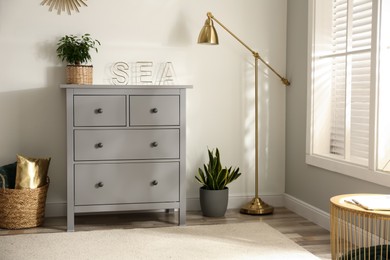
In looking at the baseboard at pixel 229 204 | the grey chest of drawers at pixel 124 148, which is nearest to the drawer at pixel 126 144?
the grey chest of drawers at pixel 124 148

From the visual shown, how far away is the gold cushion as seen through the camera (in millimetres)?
3768

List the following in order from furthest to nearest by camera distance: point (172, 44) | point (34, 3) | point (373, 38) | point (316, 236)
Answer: point (172, 44), point (34, 3), point (316, 236), point (373, 38)

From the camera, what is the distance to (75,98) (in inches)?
145

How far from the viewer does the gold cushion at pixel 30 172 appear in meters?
3.77

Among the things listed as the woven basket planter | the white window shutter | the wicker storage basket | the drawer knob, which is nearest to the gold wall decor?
the woven basket planter

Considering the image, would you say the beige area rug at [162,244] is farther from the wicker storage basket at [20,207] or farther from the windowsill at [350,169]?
the windowsill at [350,169]

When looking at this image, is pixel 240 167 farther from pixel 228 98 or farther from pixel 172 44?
pixel 172 44

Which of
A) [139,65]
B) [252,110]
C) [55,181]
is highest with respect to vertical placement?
[139,65]

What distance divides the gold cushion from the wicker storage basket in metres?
0.06

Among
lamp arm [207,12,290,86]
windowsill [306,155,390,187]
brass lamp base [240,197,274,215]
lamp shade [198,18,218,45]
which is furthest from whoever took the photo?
brass lamp base [240,197,274,215]

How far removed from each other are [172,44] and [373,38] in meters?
Answer: 1.69

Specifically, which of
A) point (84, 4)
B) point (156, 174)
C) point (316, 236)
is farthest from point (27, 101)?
point (316, 236)

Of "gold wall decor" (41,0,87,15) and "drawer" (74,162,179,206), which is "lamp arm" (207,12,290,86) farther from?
"drawer" (74,162,179,206)

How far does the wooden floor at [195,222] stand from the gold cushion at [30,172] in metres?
0.32
